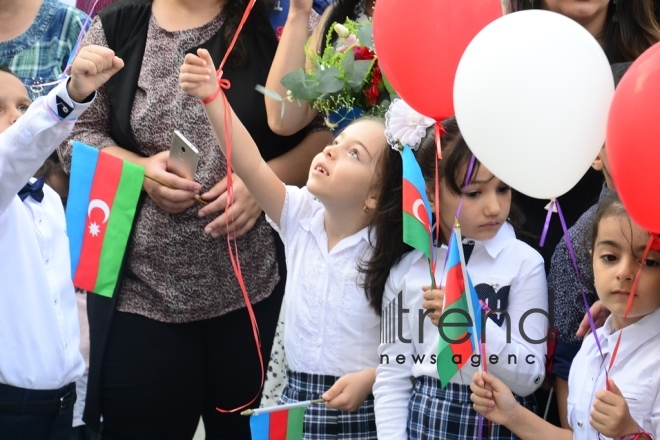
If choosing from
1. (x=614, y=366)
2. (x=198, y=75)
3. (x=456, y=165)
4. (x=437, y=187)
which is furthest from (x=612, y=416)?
(x=198, y=75)

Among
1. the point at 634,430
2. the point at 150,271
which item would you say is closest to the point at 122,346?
the point at 150,271

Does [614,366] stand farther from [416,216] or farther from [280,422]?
[280,422]

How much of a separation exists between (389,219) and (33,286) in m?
0.95

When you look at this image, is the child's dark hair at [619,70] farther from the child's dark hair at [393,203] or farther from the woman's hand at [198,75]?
the woman's hand at [198,75]

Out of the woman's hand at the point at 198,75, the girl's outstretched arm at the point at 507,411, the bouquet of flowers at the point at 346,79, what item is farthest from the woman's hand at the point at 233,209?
the girl's outstretched arm at the point at 507,411

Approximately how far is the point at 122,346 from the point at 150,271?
0.72ft

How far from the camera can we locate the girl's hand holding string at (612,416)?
2.09m

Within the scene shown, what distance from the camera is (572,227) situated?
255 centimetres

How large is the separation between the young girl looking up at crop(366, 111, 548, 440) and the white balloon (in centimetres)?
43

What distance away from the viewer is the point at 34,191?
2.97 m

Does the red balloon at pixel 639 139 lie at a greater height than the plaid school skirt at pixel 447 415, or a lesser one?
greater

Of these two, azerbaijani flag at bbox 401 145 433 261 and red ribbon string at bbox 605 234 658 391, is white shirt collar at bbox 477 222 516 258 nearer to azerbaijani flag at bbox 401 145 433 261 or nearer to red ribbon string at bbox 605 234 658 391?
azerbaijani flag at bbox 401 145 433 261

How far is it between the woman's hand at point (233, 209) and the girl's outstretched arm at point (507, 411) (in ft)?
3.03

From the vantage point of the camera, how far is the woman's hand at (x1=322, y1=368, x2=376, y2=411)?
265 centimetres
